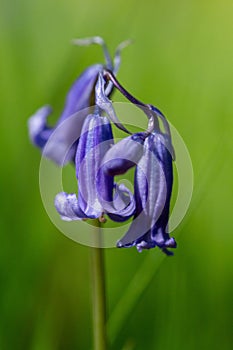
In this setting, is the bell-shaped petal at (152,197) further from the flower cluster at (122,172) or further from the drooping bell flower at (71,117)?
the drooping bell flower at (71,117)

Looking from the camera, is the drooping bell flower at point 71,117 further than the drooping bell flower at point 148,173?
Yes

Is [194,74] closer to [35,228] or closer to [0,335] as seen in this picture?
[35,228]

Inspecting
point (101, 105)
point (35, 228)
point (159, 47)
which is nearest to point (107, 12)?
point (159, 47)

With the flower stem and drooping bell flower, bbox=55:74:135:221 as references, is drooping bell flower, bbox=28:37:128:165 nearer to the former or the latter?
drooping bell flower, bbox=55:74:135:221

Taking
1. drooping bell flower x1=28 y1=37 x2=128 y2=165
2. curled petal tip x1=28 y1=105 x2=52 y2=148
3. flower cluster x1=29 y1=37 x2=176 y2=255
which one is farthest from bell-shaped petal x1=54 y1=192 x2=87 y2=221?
curled petal tip x1=28 y1=105 x2=52 y2=148

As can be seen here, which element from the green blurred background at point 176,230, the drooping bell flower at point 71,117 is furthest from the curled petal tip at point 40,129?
the green blurred background at point 176,230

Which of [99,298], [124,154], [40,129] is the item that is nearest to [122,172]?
[124,154]

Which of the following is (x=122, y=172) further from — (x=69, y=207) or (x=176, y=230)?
(x=176, y=230)
